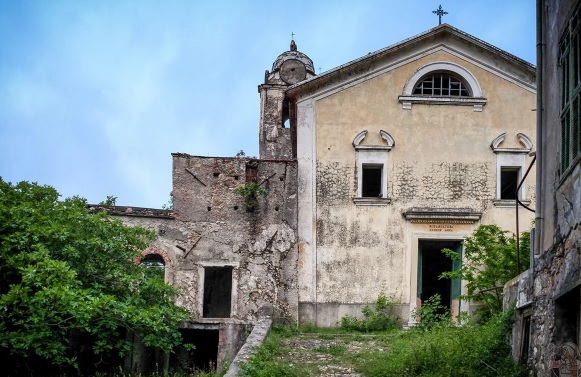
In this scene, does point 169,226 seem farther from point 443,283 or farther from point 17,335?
point 443,283

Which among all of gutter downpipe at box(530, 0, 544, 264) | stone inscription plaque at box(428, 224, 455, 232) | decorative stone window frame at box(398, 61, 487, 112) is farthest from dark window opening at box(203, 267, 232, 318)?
gutter downpipe at box(530, 0, 544, 264)

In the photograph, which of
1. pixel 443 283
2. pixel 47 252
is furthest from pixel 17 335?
pixel 443 283

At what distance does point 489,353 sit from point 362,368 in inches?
107

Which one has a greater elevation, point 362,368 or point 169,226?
point 169,226

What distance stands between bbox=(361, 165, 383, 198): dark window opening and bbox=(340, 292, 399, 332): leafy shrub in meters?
2.73

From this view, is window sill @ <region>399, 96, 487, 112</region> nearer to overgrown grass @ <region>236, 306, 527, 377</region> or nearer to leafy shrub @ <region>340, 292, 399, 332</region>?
leafy shrub @ <region>340, 292, 399, 332</region>

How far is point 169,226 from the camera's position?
66.3 ft

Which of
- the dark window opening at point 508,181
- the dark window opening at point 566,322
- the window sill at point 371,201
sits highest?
the dark window opening at point 508,181

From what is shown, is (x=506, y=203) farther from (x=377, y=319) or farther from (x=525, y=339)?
(x=525, y=339)

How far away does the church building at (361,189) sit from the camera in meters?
20.0

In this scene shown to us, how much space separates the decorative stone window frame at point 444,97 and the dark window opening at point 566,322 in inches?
460

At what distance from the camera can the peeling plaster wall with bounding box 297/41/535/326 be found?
20000 millimetres

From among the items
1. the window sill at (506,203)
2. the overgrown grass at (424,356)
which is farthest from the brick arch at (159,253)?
the window sill at (506,203)

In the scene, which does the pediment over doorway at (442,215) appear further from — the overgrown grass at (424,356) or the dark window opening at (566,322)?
the dark window opening at (566,322)
